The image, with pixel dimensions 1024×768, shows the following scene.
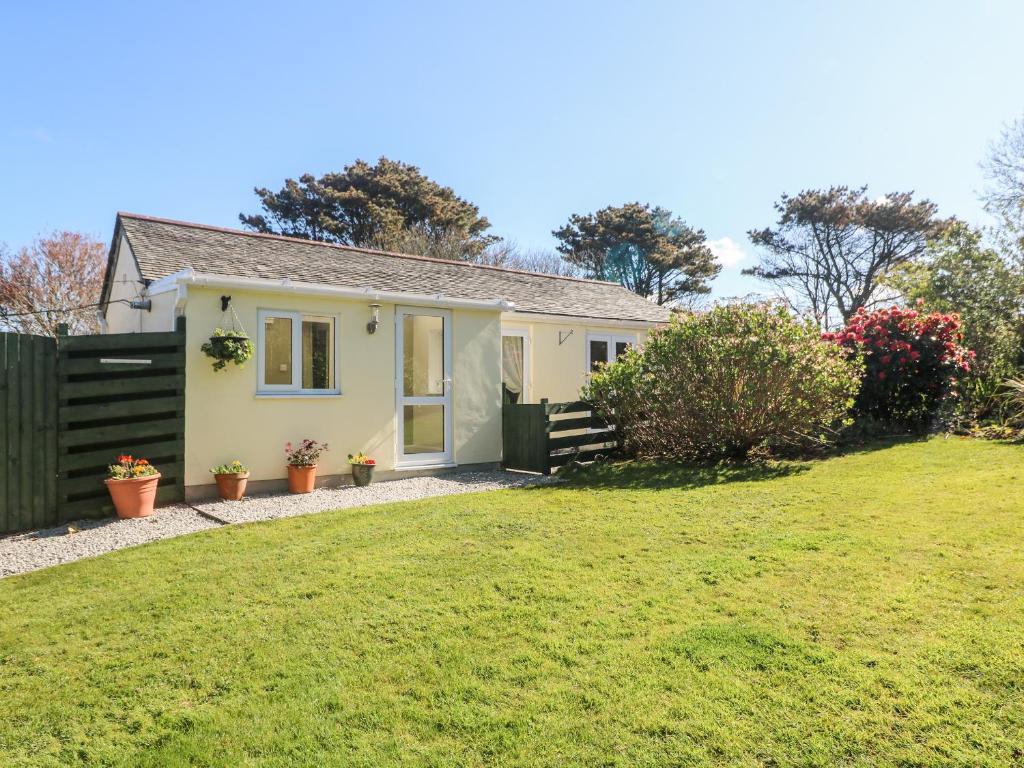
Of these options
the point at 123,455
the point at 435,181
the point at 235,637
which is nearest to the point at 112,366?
the point at 123,455

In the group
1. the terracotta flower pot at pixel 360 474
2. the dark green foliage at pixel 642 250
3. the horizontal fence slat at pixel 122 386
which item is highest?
the dark green foliage at pixel 642 250

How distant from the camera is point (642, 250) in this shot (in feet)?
116

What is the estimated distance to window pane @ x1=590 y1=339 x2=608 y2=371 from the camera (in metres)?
14.0

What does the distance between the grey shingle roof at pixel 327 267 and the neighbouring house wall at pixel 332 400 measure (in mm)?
582

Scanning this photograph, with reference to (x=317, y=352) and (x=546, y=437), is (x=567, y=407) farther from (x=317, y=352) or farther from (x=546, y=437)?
(x=317, y=352)

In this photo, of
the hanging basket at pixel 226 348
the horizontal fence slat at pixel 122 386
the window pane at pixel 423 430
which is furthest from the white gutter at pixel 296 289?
the window pane at pixel 423 430

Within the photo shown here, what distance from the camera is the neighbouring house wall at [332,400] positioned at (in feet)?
26.7

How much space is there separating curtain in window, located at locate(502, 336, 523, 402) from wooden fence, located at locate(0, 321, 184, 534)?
6509 millimetres

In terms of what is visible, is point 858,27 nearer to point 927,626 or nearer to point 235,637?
point 927,626

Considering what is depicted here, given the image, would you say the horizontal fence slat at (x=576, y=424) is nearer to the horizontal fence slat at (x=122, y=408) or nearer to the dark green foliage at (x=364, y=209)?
the horizontal fence slat at (x=122, y=408)

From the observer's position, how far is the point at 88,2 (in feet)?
30.3

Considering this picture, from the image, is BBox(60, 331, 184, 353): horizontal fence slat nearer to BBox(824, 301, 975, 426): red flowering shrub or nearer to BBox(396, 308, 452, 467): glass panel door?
BBox(396, 308, 452, 467): glass panel door

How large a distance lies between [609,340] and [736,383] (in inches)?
202

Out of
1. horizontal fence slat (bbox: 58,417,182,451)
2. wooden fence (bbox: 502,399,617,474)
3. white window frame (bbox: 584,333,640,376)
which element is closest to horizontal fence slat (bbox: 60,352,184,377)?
horizontal fence slat (bbox: 58,417,182,451)
